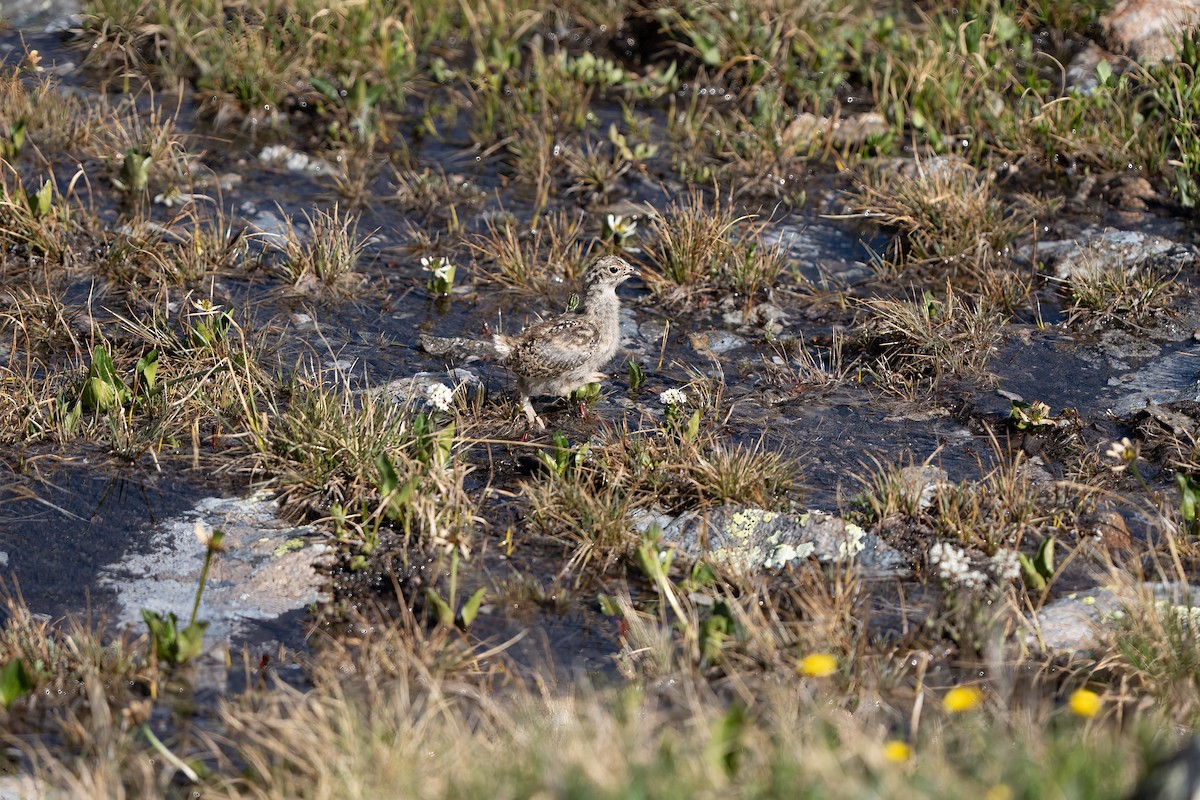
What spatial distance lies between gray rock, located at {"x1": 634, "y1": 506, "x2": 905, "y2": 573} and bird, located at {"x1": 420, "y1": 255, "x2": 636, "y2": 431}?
1.24 m

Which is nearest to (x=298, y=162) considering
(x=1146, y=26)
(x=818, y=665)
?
(x=818, y=665)

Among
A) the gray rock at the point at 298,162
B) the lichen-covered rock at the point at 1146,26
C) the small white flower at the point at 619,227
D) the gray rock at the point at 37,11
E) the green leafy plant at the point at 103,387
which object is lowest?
the green leafy plant at the point at 103,387

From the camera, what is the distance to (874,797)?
3.67 m

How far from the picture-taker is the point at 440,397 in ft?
24.3

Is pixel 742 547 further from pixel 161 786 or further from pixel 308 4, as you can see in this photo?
pixel 308 4

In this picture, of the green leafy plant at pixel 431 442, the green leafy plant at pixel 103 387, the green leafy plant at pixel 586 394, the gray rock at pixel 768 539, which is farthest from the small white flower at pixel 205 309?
the gray rock at pixel 768 539

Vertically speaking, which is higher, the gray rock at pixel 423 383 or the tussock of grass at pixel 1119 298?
the tussock of grass at pixel 1119 298

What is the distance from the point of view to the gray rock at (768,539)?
21.0 feet

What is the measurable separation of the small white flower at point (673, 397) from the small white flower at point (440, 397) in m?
1.27

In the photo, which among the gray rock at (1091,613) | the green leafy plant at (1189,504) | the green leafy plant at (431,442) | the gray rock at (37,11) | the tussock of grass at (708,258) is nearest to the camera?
the gray rock at (1091,613)

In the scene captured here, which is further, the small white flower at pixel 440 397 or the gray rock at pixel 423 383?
the gray rock at pixel 423 383

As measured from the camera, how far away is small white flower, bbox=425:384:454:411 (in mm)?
7387

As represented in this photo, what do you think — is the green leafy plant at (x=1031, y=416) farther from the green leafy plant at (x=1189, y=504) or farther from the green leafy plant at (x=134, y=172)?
the green leafy plant at (x=134, y=172)

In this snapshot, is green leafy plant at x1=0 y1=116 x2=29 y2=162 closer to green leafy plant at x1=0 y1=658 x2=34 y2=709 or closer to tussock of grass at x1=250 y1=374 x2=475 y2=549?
tussock of grass at x1=250 y1=374 x2=475 y2=549
